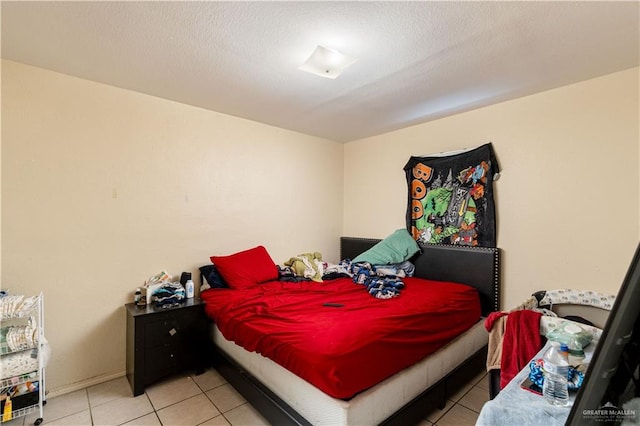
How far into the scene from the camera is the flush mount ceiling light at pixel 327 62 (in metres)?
1.94

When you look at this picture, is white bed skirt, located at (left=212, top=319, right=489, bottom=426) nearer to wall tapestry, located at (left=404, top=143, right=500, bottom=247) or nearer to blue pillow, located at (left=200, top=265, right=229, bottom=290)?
blue pillow, located at (left=200, top=265, right=229, bottom=290)

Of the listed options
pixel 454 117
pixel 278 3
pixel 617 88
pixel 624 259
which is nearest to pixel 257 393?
pixel 278 3

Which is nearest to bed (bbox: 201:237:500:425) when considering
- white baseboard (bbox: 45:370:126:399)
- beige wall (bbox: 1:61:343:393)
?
beige wall (bbox: 1:61:343:393)

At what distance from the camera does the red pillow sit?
2853mm

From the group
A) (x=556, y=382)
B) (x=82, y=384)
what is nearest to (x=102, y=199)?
(x=82, y=384)

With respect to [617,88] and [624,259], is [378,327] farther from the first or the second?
[617,88]

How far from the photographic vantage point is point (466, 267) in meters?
2.93

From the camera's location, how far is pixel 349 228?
436 cm

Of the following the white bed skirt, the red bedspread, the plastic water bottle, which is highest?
the plastic water bottle

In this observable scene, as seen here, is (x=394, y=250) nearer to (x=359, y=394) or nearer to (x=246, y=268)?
(x=246, y=268)

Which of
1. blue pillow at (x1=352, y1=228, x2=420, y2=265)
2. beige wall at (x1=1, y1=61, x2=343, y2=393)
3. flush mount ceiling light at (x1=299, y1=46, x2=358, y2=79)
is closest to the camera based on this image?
flush mount ceiling light at (x1=299, y1=46, x2=358, y2=79)

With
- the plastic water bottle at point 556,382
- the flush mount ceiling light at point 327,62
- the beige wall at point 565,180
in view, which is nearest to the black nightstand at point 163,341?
the flush mount ceiling light at point 327,62

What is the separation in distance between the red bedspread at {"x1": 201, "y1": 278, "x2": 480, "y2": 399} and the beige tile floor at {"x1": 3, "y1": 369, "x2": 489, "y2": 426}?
0.46 m

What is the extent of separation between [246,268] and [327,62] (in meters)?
2.06
